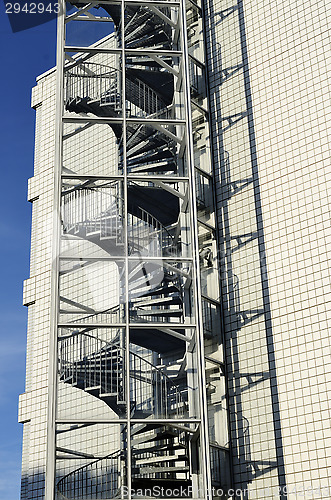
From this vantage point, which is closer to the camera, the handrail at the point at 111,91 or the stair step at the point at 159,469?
the stair step at the point at 159,469

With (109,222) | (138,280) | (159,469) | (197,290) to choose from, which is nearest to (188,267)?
(197,290)

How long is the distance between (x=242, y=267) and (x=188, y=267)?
0.99 metres

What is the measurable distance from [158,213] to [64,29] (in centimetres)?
434

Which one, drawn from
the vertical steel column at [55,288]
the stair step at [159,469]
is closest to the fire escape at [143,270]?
the stair step at [159,469]

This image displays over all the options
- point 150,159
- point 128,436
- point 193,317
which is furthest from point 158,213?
point 128,436

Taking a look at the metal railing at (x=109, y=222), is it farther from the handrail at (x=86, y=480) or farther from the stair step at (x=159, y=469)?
the stair step at (x=159, y=469)

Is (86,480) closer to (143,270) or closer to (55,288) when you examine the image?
(55,288)

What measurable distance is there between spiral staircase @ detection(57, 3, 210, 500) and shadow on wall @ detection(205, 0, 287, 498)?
886mm

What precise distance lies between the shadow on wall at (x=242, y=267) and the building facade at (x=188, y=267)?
0.10 feet

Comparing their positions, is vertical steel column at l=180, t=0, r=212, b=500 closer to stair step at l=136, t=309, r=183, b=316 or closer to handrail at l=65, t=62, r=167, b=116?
stair step at l=136, t=309, r=183, b=316

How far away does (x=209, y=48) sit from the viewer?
1564 centimetres

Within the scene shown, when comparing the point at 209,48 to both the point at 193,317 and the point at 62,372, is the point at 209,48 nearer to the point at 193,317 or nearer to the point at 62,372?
the point at 193,317

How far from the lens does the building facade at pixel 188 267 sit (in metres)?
11.7

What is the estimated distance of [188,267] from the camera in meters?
13.1
